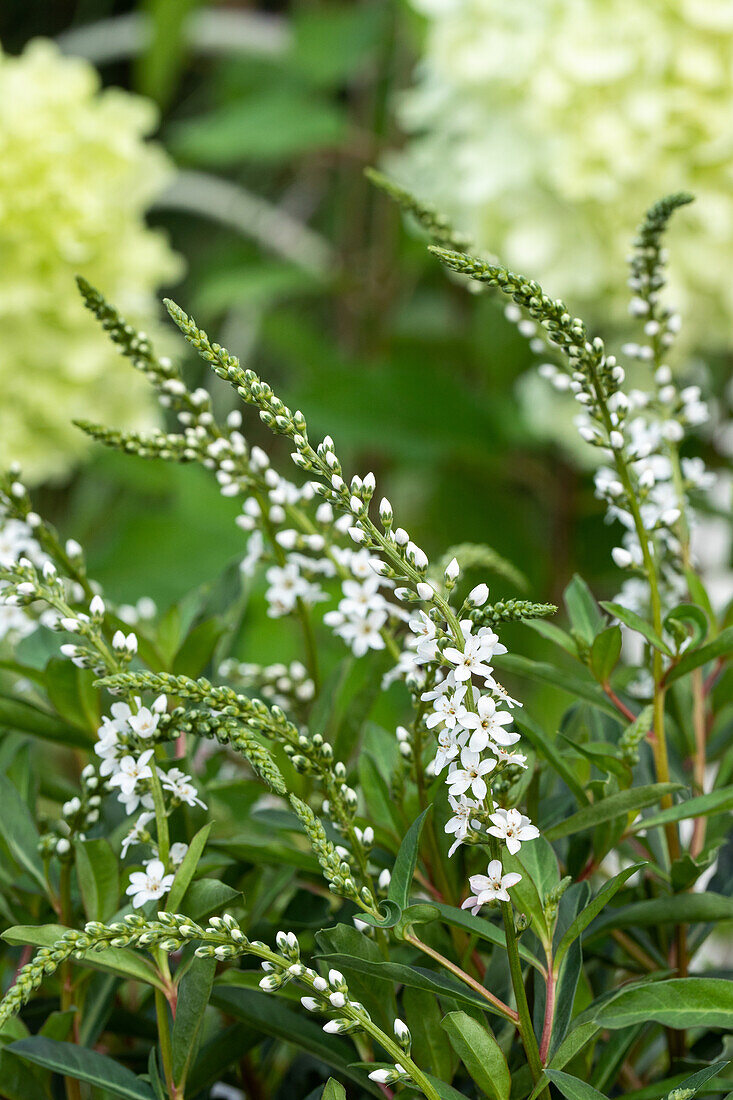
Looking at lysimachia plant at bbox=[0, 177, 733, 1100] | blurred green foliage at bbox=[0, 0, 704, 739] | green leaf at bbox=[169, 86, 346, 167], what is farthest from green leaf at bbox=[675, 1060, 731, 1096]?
green leaf at bbox=[169, 86, 346, 167]

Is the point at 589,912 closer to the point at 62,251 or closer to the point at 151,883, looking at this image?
the point at 151,883

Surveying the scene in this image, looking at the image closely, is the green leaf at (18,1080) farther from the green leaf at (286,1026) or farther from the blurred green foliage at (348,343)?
the blurred green foliage at (348,343)

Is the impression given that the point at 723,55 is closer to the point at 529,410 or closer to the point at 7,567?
the point at 529,410

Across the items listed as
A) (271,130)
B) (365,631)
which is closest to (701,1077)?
(365,631)

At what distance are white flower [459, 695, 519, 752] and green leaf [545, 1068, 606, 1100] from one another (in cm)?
6

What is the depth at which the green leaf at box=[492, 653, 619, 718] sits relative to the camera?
0.80 ft

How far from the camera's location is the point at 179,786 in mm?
226

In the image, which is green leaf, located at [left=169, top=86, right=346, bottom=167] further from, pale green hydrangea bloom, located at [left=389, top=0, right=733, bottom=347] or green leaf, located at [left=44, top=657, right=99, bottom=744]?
green leaf, located at [left=44, top=657, right=99, bottom=744]

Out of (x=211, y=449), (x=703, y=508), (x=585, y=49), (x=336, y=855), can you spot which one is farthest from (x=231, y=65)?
(x=336, y=855)

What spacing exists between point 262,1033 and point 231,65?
1.15 metres

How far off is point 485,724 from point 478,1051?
6 centimetres

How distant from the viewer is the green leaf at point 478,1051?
19 cm

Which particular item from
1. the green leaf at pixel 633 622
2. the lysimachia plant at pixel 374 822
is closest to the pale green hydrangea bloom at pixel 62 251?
the lysimachia plant at pixel 374 822

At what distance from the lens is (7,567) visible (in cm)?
22
